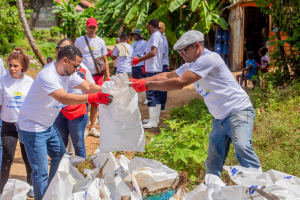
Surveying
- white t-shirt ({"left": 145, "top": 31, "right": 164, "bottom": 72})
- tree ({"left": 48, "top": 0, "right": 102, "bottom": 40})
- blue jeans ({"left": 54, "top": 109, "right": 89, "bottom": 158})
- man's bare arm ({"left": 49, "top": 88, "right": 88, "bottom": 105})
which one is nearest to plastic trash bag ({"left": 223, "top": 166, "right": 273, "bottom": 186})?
man's bare arm ({"left": 49, "top": 88, "right": 88, "bottom": 105})

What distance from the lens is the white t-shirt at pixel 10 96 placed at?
3.38 meters

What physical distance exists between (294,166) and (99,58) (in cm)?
382

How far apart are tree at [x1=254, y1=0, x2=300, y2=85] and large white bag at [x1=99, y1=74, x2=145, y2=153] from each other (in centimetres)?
441

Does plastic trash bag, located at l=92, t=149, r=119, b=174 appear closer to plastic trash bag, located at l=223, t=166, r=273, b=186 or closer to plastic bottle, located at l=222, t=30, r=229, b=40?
plastic trash bag, located at l=223, t=166, r=273, b=186

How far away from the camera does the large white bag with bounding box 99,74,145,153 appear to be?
2.89 metres

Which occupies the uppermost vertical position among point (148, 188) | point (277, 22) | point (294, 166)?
point (277, 22)

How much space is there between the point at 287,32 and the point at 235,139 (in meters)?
4.67

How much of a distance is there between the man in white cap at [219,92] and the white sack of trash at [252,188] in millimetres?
464

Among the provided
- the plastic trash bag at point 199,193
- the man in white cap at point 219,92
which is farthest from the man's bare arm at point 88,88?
the plastic trash bag at point 199,193

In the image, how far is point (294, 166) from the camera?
3.58m

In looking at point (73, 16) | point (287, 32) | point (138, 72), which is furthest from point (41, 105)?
point (73, 16)

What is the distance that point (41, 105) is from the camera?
9.32 feet

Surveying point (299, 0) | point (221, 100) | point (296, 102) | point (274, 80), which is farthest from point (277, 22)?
point (221, 100)

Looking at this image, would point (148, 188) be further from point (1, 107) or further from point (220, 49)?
point (220, 49)
